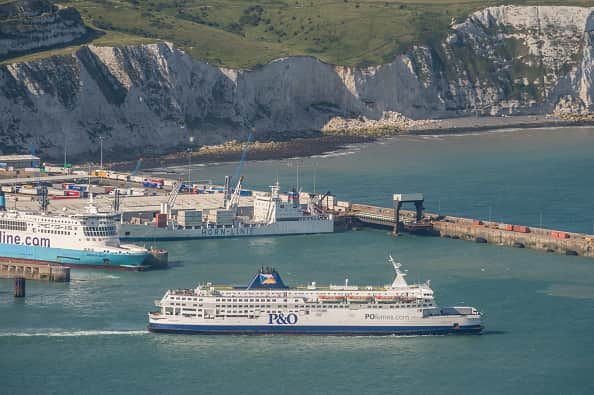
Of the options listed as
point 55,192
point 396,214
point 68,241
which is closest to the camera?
point 68,241

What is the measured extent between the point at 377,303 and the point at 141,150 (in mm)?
95528

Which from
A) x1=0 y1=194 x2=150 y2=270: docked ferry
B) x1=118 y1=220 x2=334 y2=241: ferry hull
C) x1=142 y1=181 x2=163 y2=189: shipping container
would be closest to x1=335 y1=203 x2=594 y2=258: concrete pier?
x1=118 y1=220 x2=334 y2=241: ferry hull

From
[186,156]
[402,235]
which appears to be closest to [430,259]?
[402,235]

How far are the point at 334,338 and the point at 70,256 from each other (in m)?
28.7

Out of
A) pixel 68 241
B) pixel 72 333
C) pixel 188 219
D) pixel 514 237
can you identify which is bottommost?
pixel 72 333

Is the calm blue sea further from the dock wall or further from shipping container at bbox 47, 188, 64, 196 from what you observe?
shipping container at bbox 47, 188, 64, 196

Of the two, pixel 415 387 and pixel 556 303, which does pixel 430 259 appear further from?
pixel 415 387

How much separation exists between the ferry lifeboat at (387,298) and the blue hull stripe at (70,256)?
2510 centimetres

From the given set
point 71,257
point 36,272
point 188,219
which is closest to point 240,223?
point 188,219

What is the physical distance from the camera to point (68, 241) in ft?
386

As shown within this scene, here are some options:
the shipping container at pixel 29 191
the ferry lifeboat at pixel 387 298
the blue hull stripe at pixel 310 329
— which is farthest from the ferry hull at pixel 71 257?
the shipping container at pixel 29 191

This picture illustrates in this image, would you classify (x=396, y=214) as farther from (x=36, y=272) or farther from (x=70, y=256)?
(x=36, y=272)

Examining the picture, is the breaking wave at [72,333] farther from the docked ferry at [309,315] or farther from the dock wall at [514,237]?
the dock wall at [514,237]

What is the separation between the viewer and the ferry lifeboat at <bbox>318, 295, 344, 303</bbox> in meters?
95.0
